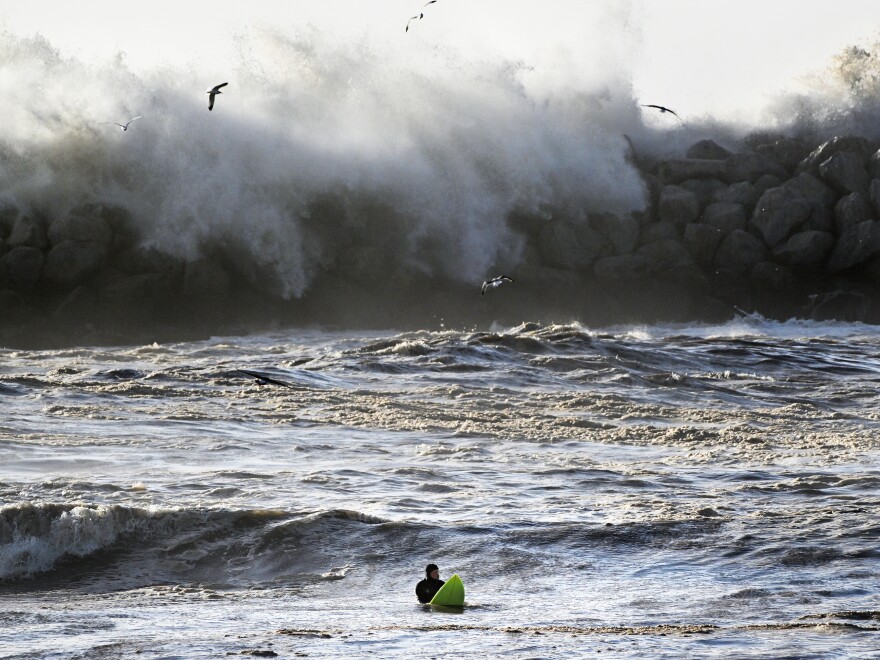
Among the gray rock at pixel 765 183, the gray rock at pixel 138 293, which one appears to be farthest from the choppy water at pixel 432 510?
the gray rock at pixel 765 183

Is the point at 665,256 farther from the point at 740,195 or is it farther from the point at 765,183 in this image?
the point at 765,183

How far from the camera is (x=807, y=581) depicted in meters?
6.03

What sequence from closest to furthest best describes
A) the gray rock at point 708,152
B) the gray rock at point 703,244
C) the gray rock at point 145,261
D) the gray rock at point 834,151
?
the gray rock at point 145,261 < the gray rock at point 703,244 < the gray rock at point 834,151 < the gray rock at point 708,152

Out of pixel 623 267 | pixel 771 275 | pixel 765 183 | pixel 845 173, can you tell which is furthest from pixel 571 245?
pixel 845 173

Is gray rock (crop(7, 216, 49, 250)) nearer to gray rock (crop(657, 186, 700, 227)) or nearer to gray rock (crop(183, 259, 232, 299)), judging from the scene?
gray rock (crop(183, 259, 232, 299))

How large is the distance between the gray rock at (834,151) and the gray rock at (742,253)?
2023 mm

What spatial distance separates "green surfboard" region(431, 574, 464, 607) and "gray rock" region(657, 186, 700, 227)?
17.2m

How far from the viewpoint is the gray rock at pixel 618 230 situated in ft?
71.3

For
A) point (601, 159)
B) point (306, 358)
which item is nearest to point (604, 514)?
point (306, 358)

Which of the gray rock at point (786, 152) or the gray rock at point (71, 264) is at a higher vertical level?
the gray rock at point (786, 152)

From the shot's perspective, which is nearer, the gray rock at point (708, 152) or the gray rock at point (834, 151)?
the gray rock at point (834, 151)

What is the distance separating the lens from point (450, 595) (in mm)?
5867

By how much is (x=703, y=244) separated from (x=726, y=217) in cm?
69

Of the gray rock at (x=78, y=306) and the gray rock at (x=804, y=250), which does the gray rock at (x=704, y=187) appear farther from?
the gray rock at (x=78, y=306)
